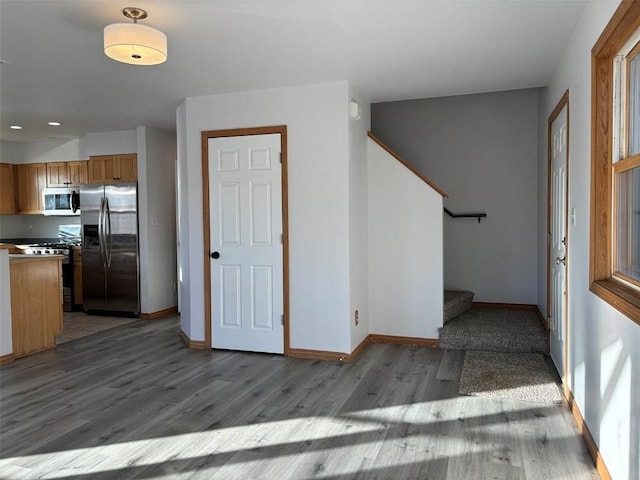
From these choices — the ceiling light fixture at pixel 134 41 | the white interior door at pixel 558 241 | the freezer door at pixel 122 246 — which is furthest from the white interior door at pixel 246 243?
the white interior door at pixel 558 241

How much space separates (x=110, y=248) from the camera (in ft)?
20.5

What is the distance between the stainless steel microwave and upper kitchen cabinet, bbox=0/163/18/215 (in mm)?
628

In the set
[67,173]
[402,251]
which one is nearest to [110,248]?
[67,173]

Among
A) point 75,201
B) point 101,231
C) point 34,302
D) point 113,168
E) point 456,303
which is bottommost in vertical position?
point 456,303

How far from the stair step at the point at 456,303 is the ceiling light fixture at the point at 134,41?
11.4ft

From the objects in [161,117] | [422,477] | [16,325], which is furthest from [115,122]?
[422,477]

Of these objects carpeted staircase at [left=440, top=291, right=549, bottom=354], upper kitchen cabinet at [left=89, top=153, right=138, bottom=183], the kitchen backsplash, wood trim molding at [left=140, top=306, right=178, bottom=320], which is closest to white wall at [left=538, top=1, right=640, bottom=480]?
carpeted staircase at [left=440, top=291, right=549, bottom=354]

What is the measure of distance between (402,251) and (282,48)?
2.28 metres

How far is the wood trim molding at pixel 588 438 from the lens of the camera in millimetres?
2240

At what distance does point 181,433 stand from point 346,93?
2892mm

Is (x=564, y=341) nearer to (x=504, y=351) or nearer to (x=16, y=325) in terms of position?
(x=504, y=351)

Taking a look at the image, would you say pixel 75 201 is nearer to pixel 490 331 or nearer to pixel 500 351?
pixel 490 331

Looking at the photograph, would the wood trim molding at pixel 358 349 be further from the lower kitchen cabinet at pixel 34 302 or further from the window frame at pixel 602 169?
the lower kitchen cabinet at pixel 34 302

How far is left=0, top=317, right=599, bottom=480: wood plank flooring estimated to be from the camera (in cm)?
242
